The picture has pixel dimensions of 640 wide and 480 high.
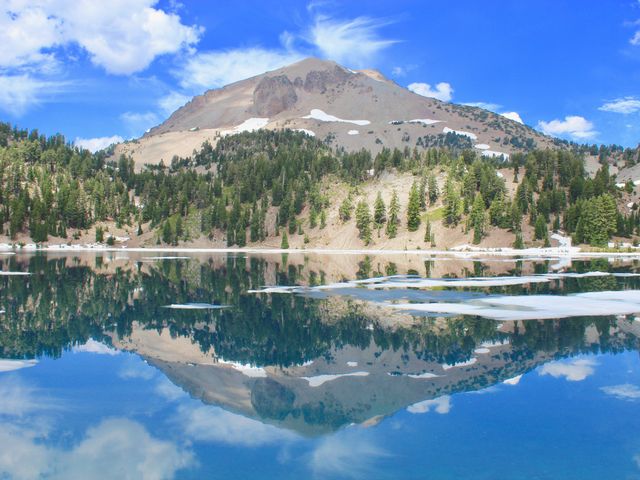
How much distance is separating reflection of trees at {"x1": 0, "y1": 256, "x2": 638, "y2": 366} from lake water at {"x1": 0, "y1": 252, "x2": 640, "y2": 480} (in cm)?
16

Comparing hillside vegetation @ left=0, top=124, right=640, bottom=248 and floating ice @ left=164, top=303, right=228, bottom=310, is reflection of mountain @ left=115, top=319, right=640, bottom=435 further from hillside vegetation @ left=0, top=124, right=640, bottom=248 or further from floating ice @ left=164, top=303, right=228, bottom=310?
hillside vegetation @ left=0, top=124, right=640, bottom=248

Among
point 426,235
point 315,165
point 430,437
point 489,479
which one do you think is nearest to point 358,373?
point 430,437

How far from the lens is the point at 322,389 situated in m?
19.0

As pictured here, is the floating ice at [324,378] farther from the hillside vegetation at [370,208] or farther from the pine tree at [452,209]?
the pine tree at [452,209]

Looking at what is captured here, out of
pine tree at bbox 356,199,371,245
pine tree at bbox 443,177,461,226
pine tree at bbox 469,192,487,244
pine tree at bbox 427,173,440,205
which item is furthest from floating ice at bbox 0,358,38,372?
pine tree at bbox 427,173,440,205

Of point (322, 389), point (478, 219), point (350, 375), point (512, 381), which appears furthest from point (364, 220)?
point (322, 389)

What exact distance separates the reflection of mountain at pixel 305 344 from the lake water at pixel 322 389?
10 centimetres

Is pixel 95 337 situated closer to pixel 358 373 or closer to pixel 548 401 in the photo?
pixel 358 373

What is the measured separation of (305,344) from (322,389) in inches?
258

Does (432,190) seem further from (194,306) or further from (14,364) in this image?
(14,364)

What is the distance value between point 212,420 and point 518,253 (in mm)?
112228

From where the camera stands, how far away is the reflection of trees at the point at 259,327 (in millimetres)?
24453

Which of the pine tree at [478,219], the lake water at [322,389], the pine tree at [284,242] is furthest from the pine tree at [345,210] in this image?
Result: the lake water at [322,389]

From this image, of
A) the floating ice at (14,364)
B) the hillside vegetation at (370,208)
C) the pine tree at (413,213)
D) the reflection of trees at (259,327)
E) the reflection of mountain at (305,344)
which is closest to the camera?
the reflection of mountain at (305,344)
